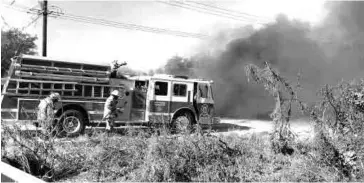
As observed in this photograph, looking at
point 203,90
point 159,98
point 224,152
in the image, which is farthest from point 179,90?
point 224,152

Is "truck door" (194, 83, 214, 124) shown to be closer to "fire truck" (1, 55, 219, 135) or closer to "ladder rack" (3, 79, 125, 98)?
"fire truck" (1, 55, 219, 135)

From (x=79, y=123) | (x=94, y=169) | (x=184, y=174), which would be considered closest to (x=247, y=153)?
(x=184, y=174)

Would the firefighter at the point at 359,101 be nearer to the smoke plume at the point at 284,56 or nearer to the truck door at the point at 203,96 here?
the truck door at the point at 203,96

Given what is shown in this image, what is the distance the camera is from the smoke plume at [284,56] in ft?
78.6

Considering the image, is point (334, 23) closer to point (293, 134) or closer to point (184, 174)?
point (293, 134)

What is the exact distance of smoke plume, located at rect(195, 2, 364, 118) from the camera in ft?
78.6

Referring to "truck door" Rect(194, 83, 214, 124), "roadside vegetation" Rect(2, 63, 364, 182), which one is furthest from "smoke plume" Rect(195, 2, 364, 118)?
"roadside vegetation" Rect(2, 63, 364, 182)

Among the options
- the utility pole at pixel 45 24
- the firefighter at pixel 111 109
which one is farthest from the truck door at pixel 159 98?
the utility pole at pixel 45 24

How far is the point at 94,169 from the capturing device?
529cm

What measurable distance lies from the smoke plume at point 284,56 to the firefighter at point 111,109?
44.1 feet

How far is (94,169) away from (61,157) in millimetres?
670

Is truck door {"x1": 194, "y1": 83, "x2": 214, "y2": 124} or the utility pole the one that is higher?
the utility pole

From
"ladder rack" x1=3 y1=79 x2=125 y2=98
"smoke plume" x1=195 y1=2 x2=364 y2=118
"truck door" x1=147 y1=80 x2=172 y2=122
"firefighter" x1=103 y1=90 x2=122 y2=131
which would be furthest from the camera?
A: "smoke plume" x1=195 y1=2 x2=364 y2=118

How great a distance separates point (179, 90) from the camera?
12.6 metres
